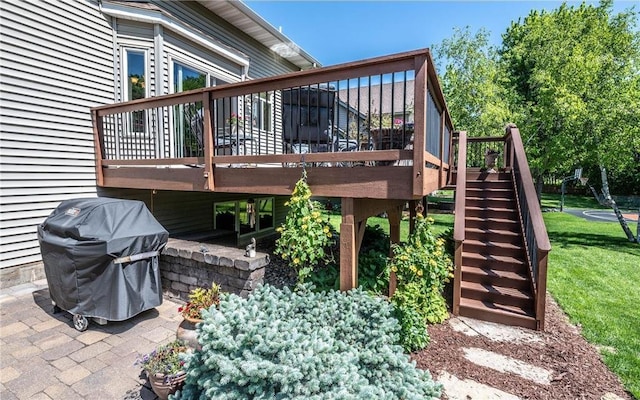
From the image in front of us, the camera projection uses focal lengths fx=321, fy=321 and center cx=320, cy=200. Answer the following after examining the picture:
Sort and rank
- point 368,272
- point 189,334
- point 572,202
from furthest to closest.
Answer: point 572,202, point 368,272, point 189,334

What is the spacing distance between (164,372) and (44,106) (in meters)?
4.82

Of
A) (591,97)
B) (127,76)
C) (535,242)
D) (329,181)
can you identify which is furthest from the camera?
(591,97)

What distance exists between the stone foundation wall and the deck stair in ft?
9.06

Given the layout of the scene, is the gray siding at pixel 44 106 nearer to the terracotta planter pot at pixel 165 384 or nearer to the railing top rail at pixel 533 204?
the terracotta planter pot at pixel 165 384

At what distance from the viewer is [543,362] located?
317 centimetres

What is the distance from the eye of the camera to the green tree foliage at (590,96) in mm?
8078

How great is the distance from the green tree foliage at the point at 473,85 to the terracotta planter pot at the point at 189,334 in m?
12.6

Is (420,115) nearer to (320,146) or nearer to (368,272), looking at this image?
(320,146)

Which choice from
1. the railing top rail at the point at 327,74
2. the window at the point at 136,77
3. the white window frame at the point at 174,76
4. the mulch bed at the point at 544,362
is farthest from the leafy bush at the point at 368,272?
the window at the point at 136,77

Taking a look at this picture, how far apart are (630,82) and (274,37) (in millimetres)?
9773

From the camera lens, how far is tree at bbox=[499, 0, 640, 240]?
808cm

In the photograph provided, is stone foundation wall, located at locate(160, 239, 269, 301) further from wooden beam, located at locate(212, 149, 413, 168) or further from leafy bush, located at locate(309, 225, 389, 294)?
wooden beam, located at locate(212, 149, 413, 168)

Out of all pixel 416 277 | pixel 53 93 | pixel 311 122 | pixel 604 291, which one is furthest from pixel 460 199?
pixel 53 93

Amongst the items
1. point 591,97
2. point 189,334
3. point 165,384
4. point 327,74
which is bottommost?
point 165,384
